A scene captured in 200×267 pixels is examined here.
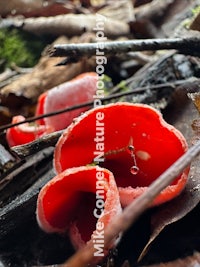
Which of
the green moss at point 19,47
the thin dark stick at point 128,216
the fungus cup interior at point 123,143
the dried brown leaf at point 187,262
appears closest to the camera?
the thin dark stick at point 128,216

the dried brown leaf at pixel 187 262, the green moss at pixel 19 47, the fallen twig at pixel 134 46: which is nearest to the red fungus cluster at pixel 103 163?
the dried brown leaf at pixel 187 262

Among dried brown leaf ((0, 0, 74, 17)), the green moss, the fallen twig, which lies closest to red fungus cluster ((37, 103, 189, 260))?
the fallen twig

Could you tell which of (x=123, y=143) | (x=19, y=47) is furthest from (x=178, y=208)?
(x=19, y=47)

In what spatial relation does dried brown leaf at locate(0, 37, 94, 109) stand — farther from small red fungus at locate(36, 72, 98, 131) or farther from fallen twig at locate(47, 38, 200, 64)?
fallen twig at locate(47, 38, 200, 64)

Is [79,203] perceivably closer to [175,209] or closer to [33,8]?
[175,209]

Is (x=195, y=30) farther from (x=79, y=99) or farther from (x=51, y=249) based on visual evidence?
(x=51, y=249)

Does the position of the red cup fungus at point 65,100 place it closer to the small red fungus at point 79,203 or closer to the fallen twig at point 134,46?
the fallen twig at point 134,46

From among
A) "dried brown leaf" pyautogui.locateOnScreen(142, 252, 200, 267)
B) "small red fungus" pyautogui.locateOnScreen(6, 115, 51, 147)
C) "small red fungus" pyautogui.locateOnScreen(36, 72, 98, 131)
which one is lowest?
"small red fungus" pyautogui.locateOnScreen(6, 115, 51, 147)

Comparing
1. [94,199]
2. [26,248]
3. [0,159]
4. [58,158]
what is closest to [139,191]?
[94,199]
